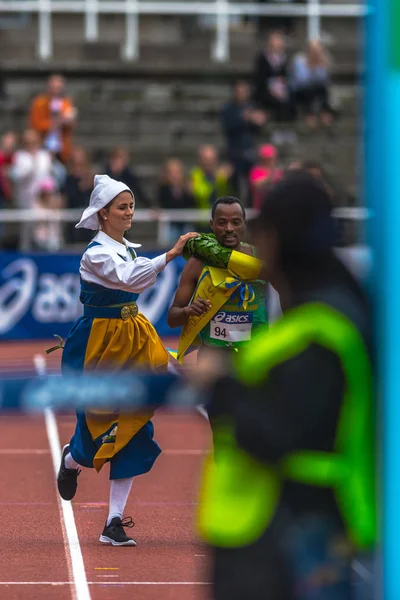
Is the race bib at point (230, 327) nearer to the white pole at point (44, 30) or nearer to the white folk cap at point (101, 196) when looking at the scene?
the white folk cap at point (101, 196)

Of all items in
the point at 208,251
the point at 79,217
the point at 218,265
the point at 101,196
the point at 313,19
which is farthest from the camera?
the point at 313,19

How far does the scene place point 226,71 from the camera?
25219 millimetres

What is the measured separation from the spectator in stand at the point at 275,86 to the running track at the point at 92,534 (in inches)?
464

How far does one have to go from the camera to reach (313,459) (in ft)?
11.4

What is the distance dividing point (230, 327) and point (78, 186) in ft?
40.2

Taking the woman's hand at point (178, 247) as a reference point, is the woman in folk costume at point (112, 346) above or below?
below

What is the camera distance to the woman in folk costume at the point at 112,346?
7.34 m

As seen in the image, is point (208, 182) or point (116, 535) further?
point (208, 182)

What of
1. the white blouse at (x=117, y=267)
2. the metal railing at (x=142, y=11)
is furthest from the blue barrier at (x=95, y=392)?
the metal railing at (x=142, y=11)

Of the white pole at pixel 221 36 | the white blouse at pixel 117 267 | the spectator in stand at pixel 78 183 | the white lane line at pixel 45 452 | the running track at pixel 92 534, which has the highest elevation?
the white pole at pixel 221 36

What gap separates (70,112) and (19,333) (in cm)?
379

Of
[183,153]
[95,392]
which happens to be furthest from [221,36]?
[95,392]

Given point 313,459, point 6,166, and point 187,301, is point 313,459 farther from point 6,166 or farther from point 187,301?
point 6,166

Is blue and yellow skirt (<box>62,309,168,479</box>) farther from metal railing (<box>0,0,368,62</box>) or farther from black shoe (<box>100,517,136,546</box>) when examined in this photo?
metal railing (<box>0,0,368,62</box>)
